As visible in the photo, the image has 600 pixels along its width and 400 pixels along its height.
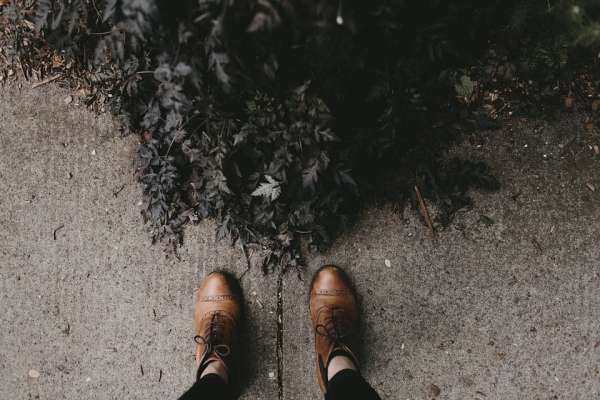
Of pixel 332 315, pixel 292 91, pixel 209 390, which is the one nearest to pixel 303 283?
pixel 332 315

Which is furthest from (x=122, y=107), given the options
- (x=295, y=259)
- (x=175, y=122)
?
(x=295, y=259)

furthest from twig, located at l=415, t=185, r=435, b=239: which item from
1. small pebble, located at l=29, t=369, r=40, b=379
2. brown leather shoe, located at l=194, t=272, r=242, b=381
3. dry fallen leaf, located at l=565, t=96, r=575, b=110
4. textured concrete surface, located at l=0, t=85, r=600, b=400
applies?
small pebble, located at l=29, t=369, r=40, b=379

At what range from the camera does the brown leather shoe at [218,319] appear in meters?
2.67

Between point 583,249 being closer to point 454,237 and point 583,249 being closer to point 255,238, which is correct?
point 454,237

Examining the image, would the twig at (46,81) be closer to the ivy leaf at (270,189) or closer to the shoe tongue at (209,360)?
the ivy leaf at (270,189)

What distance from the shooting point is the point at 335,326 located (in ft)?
8.77

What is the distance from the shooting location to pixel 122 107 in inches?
109

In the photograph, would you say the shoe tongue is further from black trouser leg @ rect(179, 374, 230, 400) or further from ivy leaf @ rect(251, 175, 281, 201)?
ivy leaf @ rect(251, 175, 281, 201)

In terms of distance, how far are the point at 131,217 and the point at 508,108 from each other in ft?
7.77

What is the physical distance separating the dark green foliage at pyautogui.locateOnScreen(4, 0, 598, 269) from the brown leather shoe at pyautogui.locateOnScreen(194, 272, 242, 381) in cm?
30

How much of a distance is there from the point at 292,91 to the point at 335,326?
4.49ft

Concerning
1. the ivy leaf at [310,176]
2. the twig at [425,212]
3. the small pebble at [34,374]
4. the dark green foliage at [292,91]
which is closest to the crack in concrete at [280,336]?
the dark green foliage at [292,91]

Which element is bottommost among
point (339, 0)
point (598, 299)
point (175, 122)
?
point (598, 299)

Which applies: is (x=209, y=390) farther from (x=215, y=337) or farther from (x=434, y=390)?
(x=434, y=390)
